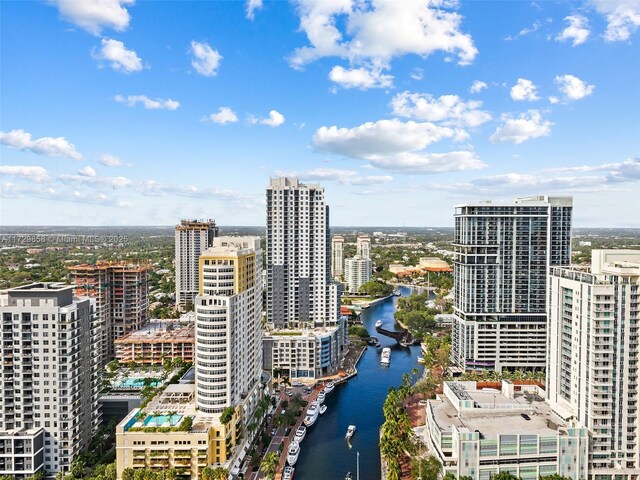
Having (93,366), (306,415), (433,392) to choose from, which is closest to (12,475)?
(93,366)

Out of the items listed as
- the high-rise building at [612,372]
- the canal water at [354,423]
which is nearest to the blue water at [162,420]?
the canal water at [354,423]

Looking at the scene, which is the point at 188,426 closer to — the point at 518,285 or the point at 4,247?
the point at 518,285

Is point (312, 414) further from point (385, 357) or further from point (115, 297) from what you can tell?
point (115, 297)

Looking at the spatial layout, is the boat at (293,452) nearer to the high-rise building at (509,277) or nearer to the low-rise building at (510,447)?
the low-rise building at (510,447)

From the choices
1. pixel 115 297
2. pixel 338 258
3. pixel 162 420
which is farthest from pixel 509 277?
pixel 338 258

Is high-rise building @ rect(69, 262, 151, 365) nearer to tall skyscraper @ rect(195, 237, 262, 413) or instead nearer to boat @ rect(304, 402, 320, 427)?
tall skyscraper @ rect(195, 237, 262, 413)

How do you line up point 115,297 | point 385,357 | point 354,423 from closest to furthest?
point 354,423
point 115,297
point 385,357

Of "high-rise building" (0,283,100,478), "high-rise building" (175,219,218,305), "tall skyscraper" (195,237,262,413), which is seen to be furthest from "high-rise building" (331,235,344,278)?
"high-rise building" (0,283,100,478)
